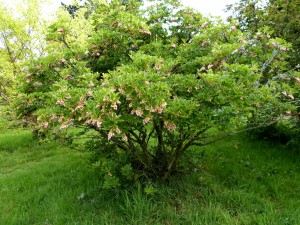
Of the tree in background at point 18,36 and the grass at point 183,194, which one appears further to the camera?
the tree in background at point 18,36

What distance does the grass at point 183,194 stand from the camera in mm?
4215

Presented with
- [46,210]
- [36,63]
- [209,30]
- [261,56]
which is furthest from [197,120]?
[46,210]

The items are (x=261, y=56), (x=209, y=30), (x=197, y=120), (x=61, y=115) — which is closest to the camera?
(x=61, y=115)

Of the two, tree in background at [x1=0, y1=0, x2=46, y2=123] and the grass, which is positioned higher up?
tree in background at [x1=0, y1=0, x2=46, y2=123]

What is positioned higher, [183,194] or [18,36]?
[18,36]

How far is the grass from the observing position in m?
4.21

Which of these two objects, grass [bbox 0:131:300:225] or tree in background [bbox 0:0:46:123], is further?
tree in background [bbox 0:0:46:123]

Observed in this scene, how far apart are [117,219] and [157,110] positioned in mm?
2099

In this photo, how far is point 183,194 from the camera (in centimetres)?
464

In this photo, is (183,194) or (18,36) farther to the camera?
(18,36)

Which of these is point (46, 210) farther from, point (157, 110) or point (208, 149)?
point (208, 149)

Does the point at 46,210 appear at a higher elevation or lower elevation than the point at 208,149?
lower

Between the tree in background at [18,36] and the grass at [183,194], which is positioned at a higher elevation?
the tree in background at [18,36]

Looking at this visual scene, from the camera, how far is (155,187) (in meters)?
4.67
